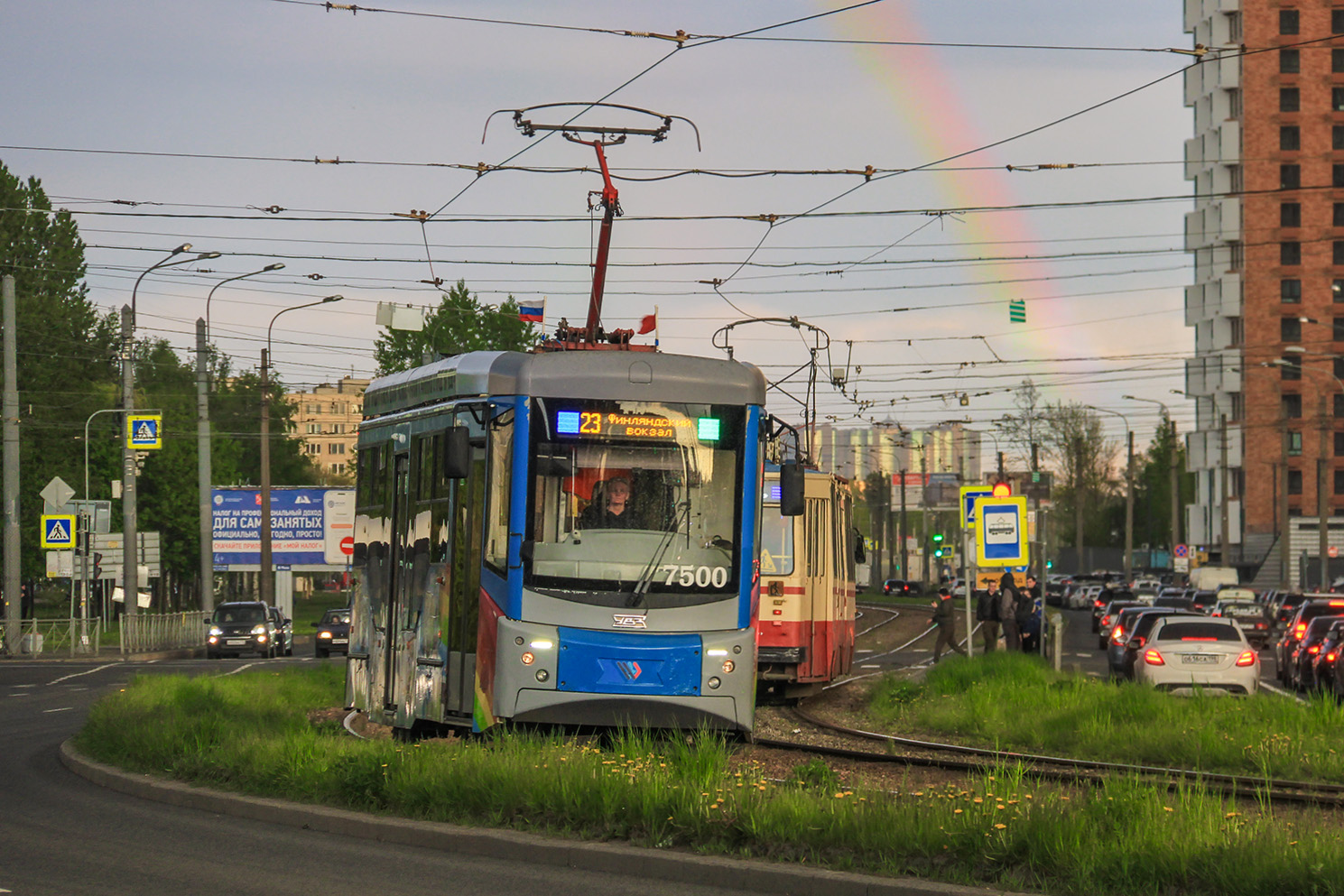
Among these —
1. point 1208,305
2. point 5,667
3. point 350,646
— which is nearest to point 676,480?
point 350,646

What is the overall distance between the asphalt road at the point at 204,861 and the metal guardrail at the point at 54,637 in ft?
110

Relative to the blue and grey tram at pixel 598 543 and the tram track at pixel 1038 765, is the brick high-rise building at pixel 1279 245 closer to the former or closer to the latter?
the tram track at pixel 1038 765

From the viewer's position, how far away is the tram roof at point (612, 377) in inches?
594

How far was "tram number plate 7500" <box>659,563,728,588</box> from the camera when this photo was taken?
48.7ft

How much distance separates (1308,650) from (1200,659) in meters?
6.11

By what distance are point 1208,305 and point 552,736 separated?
105883 mm

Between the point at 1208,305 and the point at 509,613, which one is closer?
the point at 509,613

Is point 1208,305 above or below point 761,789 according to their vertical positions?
above

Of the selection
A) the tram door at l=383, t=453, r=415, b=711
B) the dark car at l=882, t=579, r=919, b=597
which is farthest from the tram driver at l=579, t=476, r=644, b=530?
the dark car at l=882, t=579, r=919, b=597

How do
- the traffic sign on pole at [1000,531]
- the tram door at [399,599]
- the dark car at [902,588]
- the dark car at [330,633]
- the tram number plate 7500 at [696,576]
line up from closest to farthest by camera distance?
1. the tram number plate 7500 at [696,576]
2. the tram door at [399,599]
3. the traffic sign on pole at [1000,531]
4. the dark car at [330,633]
5. the dark car at [902,588]

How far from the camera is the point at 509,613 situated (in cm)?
1454

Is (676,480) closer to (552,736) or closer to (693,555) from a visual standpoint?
(693,555)

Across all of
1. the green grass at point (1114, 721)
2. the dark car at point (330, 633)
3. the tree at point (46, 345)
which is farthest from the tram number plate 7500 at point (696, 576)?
the tree at point (46, 345)

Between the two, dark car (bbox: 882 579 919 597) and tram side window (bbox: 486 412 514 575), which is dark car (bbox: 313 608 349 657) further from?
dark car (bbox: 882 579 919 597)
